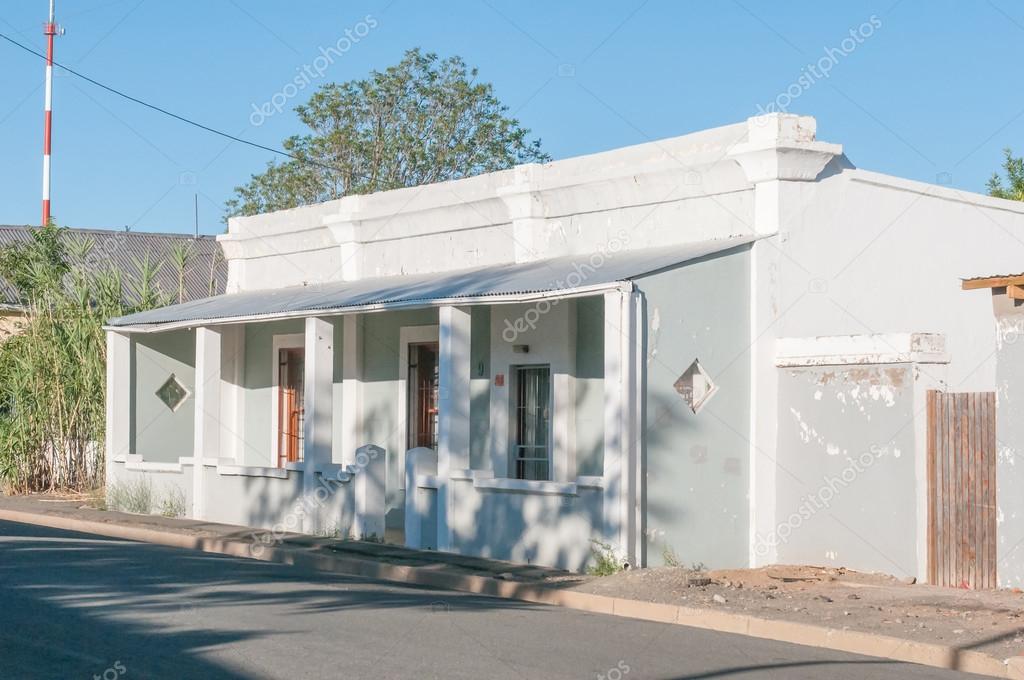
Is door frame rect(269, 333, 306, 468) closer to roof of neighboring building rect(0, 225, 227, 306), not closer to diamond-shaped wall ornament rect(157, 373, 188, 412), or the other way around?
diamond-shaped wall ornament rect(157, 373, 188, 412)

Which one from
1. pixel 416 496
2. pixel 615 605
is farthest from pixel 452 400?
pixel 615 605

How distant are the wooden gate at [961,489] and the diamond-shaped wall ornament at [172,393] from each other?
1306 centimetres

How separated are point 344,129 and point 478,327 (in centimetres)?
2276

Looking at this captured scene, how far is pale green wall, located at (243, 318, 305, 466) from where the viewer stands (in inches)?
798

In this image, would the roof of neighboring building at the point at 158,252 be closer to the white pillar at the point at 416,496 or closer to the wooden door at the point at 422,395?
the wooden door at the point at 422,395

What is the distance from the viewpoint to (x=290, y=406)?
66.2 ft

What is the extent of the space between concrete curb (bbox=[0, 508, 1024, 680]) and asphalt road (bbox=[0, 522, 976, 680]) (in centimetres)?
25

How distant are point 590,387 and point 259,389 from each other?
750cm

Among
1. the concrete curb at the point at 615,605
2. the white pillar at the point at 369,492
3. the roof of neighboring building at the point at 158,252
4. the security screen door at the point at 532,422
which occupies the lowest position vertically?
the concrete curb at the point at 615,605

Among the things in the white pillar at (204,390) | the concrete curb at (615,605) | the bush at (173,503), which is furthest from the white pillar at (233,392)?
the concrete curb at (615,605)

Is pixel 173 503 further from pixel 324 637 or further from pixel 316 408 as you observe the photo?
pixel 324 637

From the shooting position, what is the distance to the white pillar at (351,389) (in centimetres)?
1834

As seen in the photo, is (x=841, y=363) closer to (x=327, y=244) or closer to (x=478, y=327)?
(x=478, y=327)

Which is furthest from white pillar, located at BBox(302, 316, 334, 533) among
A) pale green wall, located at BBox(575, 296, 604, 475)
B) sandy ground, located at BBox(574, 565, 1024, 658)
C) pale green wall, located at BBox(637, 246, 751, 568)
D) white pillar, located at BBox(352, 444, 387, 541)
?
sandy ground, located at BBox(574, 565, 1024, 658)
